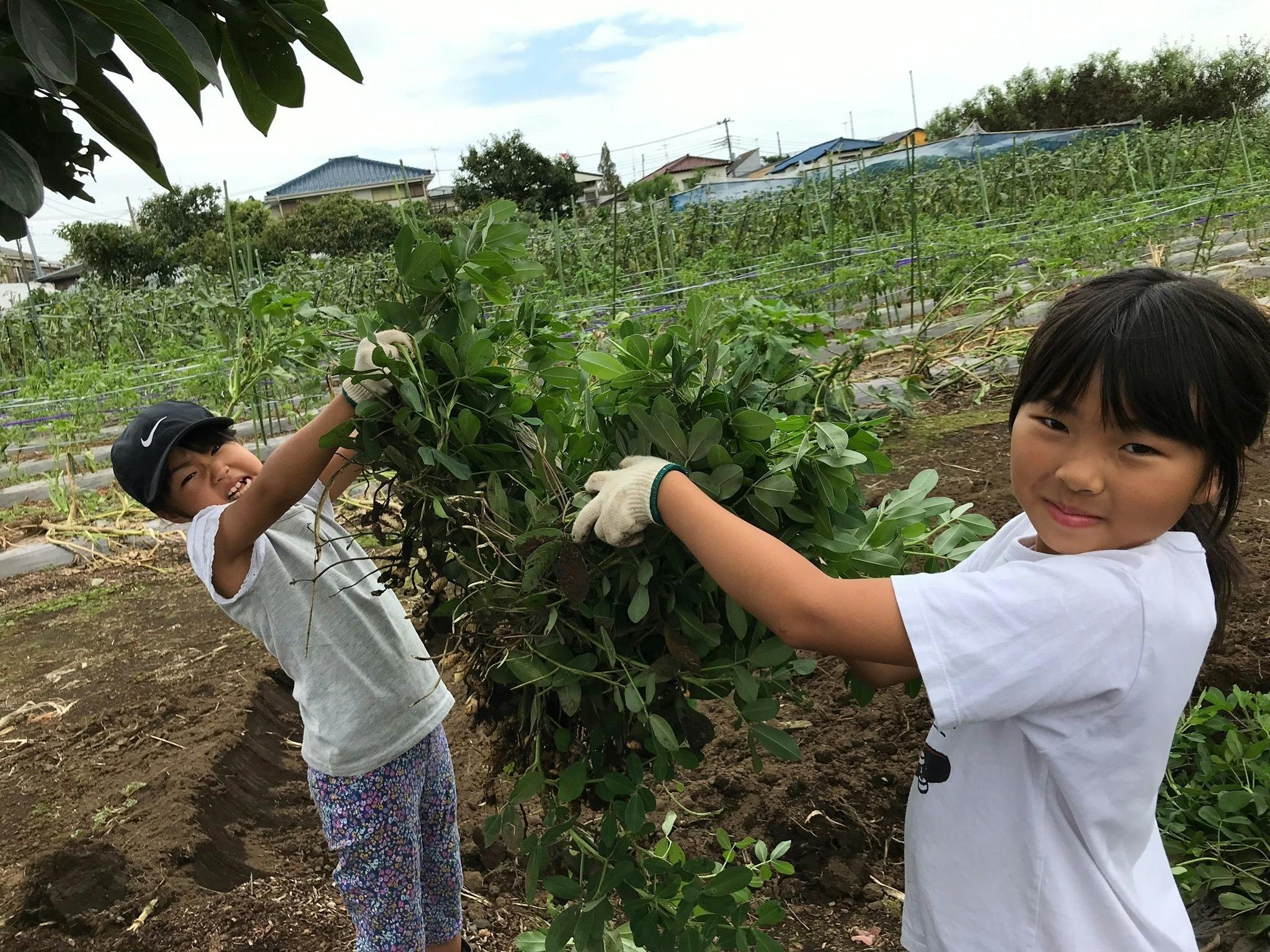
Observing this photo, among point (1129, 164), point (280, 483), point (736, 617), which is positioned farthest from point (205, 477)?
point (1129, 164)

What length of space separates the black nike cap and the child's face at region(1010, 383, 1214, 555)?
145cm

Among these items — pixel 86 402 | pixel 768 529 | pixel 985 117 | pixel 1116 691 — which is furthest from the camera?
pixel 985 117

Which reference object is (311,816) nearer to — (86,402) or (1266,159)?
(86,402)

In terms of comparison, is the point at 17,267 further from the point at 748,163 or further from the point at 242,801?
the point at 242,801

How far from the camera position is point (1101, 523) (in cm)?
98

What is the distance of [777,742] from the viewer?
1.11 m

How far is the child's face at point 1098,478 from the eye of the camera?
946mm

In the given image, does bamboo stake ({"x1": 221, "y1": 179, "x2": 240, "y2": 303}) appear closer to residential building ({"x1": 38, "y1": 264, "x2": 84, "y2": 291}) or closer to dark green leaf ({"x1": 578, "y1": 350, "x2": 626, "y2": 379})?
dark green leaf ({"x1": 578, "y1": 350, "x2": 626, "y2": 379})

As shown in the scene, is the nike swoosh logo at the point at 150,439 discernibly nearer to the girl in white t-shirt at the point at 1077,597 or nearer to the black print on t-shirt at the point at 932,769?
the girl in white t-shirt at the point at 1077,597

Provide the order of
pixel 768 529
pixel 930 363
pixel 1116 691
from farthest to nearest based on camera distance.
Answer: pixel 930 363, pixel 768 529, pixel 1116 691

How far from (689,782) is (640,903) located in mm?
1468

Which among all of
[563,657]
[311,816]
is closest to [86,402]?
[311,816]

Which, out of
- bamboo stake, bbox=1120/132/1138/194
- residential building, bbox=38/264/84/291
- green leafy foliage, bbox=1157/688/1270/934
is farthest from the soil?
residential building, bbox=38/264/84/291

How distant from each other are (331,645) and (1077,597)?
139cm
